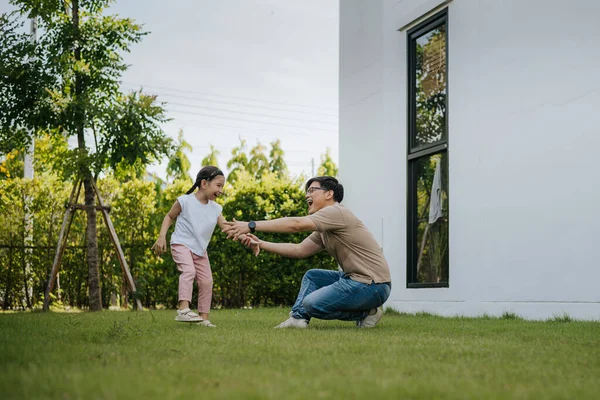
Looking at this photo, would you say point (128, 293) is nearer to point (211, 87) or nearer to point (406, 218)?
point (406, 218)

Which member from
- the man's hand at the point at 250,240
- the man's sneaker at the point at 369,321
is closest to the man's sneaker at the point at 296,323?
the man's sneaker at the point at 369,321

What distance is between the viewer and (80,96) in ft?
34.4

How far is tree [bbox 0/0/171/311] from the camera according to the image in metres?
10.4

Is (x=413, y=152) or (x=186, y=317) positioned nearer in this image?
(x=186, y=317)

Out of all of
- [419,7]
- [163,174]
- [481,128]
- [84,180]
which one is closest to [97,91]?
[84,180]

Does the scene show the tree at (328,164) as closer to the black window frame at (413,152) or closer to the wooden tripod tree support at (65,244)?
the wooden tripod tree support at (65,244)

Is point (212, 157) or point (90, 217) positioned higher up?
point (212, 157)

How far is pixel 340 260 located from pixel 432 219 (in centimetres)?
314

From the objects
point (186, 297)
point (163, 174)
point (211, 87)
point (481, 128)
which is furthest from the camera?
A: point (211, 87)

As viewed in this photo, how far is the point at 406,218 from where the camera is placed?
941 centimetres

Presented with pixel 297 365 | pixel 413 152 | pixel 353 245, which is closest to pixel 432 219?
pixel 413 152

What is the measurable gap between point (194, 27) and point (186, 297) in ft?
62.1

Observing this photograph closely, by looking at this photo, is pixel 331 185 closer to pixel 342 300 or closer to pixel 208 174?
pixel 342 300

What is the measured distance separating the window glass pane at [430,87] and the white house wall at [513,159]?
0.80 feet
